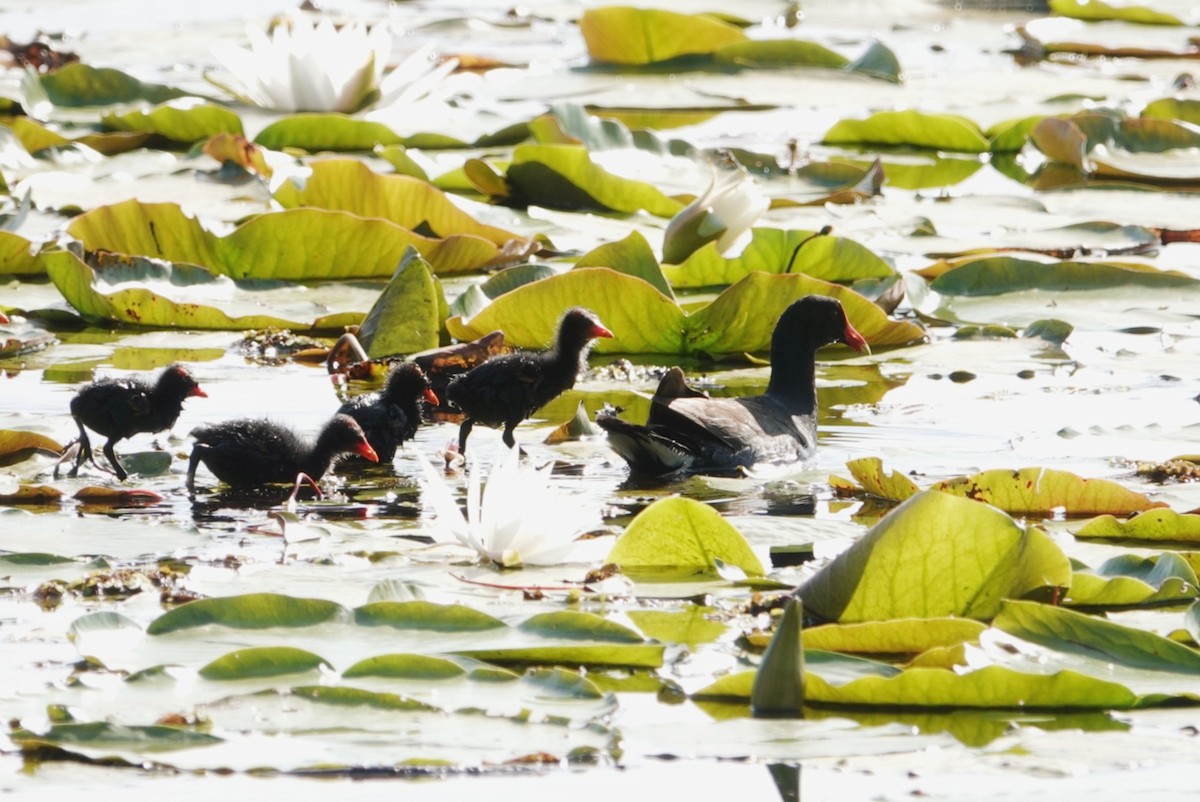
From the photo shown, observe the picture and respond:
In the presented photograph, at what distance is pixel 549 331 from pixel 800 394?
940 mm

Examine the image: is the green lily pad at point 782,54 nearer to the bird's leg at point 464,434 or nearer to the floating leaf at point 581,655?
the bird's leg at point 464,434

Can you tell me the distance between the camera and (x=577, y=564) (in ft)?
11.8

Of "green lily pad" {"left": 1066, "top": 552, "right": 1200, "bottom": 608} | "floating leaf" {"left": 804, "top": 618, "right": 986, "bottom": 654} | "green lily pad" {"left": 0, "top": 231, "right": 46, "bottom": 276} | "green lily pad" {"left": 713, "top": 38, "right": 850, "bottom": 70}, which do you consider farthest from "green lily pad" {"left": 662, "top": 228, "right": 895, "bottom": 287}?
"green lily pad" {"left": 713, "top": 38, "right": 850, "bottom": 70}

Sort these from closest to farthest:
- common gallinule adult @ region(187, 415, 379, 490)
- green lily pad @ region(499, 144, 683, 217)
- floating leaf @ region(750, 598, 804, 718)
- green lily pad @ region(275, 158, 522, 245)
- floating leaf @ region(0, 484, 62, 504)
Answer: floating leaf @ region(750, 598, 804, 718) < floating leaf @ region(0, 484, 62, 504) < common gallinule adult @ region(187, 415, 379, 490) < green lily pad @ region(275, 158, 522, 245) < green lily pad @ region(499, 144, 683, 217)

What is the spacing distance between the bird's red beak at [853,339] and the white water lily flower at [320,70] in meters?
3.51

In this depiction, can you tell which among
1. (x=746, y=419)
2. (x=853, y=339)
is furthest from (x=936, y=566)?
(x=853, y=339)

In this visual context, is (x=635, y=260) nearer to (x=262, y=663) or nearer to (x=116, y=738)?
(x=262, y=663)

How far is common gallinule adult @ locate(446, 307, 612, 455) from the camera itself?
5090 mm

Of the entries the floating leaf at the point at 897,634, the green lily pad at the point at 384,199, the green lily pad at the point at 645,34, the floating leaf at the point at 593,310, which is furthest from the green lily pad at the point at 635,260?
the green lily pad at the point at 645,34

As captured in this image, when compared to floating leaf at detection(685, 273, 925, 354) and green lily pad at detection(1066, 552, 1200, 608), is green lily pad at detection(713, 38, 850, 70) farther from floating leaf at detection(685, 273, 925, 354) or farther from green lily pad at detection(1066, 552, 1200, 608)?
green lily pad at detection(1066, 552, 1200, 608)

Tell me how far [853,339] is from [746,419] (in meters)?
0.76

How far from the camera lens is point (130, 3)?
14297mm

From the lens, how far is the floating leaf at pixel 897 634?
3.07m

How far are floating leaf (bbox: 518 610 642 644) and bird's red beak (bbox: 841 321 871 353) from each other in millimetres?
2674
